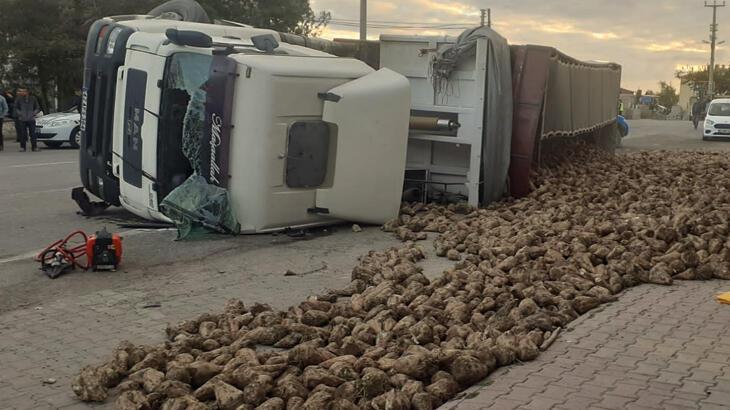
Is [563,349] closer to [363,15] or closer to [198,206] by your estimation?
[198,206]

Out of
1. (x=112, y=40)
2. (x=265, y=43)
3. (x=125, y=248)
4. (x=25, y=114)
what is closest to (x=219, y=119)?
(x=265, y=43)

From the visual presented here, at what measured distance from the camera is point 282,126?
912 cm

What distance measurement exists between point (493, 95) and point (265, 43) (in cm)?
297

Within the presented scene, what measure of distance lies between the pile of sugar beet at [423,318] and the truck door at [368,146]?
367mm

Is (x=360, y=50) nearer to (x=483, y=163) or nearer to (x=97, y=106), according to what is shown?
(x=483, y=163)

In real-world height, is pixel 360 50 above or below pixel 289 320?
above

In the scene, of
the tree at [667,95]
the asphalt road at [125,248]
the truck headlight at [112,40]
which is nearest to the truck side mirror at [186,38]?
the truck headlight at [112,40]

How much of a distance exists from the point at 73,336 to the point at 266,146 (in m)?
3.55

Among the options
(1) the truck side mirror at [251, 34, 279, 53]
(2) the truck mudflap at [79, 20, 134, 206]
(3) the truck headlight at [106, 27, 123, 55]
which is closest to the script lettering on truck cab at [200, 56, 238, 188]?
(1) the truck side mirror at [251, 34, 279, 53]

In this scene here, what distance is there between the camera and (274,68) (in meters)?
8.98

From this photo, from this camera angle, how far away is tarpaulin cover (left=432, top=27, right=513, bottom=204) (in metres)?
11.1

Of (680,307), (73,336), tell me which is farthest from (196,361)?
(680,307)

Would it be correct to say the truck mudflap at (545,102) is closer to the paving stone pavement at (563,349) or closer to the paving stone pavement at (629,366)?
the paving stone pavement at (563,349)

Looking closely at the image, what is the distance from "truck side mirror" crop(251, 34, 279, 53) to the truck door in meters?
0.95
